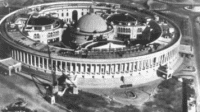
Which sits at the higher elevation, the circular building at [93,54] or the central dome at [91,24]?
the central dome at [91,24]

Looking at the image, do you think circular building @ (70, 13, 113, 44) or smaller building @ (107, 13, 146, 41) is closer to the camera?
circular building @ (70, 13, 113, 44)

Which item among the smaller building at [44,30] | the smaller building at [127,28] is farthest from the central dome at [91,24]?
the smaller building at [44,30]

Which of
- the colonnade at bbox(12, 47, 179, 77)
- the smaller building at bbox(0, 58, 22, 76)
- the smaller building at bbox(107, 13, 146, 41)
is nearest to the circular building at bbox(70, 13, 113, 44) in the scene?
the smaller building at bbox(107, 13, 146, 41)

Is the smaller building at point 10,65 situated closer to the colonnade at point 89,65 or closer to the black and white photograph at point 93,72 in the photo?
the black and white photograph at point 93,72

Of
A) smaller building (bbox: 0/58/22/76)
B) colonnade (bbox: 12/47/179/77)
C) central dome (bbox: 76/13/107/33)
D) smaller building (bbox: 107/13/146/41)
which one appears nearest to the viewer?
colonnade (bbox: 12/47/179/77)

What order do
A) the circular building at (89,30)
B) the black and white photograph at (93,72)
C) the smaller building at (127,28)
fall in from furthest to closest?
the smaller building at (127,28), the circular building at (89,30), the black and white photograph at (93,72)

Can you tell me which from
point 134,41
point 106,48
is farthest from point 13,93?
point 134,41

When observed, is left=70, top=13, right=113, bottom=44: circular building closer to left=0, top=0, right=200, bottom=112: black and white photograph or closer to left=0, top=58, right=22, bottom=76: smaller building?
left=0, top=0, right=200, bottom=112: black and white photograph
